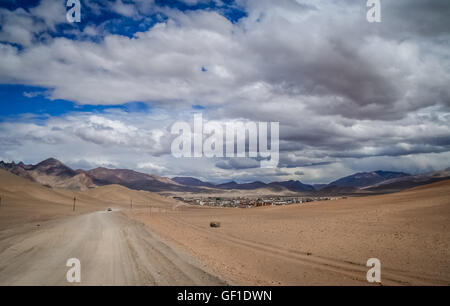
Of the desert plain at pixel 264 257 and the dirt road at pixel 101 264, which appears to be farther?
the desert plain at pixel 264 257

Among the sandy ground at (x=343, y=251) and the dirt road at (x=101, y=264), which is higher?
the dirt road at (x=101, y=264)

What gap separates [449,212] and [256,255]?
19195 millimetres

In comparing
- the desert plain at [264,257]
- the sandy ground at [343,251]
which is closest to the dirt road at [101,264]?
the desert plain at [264,257]

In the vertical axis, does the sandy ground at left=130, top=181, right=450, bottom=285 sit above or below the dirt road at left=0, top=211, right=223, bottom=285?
below

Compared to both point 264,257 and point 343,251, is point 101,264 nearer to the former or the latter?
point 264,257

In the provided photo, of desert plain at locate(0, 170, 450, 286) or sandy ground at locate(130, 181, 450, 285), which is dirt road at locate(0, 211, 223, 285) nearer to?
desert plain at locate(0, 170, 450, 286)

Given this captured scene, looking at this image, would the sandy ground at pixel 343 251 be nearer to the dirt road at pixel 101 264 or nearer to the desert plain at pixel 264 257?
the desert plain at pixel 264 257

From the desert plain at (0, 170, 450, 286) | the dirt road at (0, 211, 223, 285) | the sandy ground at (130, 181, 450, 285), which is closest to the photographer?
the dirt road at (0, 211, 223, 285)

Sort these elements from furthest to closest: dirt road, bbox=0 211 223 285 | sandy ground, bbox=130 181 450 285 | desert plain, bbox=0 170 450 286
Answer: sandy ground, bbox=130 181 450 285
desert plain, bbox=0 170 450 286
dirt road, bbox=0 211 223 285

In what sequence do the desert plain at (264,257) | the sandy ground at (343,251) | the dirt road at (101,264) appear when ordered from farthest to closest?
the sandy ground at (343,251) < the desert plain at (264,257) < the dirt road at (101,264)

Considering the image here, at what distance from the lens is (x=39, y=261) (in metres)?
15.4

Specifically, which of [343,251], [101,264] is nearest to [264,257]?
[343,251]

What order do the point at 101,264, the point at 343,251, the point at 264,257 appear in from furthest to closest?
the point at 343,251 → the point at 264,257 → the point at 101,264

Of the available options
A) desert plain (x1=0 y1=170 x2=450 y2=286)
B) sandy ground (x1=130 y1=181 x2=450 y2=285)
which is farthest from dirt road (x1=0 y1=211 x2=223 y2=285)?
sandy ground (x1=130 y1=181 x2=450 y2=285)
